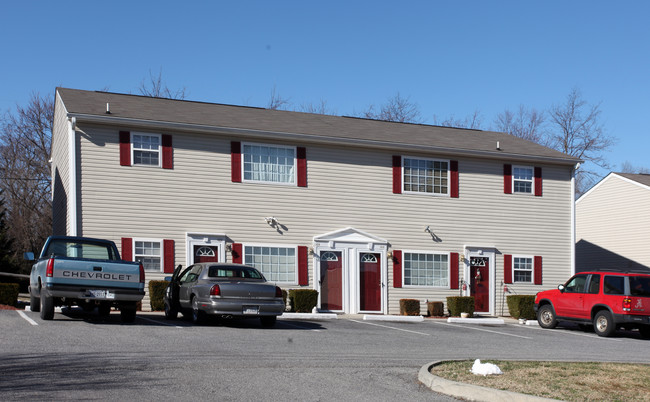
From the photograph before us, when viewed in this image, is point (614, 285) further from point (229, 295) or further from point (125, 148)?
point (125, 148)

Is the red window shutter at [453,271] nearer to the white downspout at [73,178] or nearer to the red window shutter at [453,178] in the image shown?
the red window shutter at [453,178]

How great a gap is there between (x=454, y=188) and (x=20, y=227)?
1151 inches

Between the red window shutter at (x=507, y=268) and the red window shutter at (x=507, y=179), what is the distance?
2.37 meters

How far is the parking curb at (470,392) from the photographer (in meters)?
8.18

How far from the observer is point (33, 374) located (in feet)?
28.4

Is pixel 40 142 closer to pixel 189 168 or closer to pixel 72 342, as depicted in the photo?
pixel 189 168

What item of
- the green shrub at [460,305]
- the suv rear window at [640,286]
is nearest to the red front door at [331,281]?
the green shrub at [460,305]

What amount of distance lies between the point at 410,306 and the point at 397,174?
15.0ft

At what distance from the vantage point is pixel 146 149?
21766mm

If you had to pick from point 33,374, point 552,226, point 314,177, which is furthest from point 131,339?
point 552,226

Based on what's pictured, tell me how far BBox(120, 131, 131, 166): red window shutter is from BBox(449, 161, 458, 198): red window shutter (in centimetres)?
1112

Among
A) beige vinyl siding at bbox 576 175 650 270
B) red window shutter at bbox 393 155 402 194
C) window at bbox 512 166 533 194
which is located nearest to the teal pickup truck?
red window shutter at bbox 393 155 402 194

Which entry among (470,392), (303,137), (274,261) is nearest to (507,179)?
(303,137)

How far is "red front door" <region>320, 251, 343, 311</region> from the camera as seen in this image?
77.7 ft
